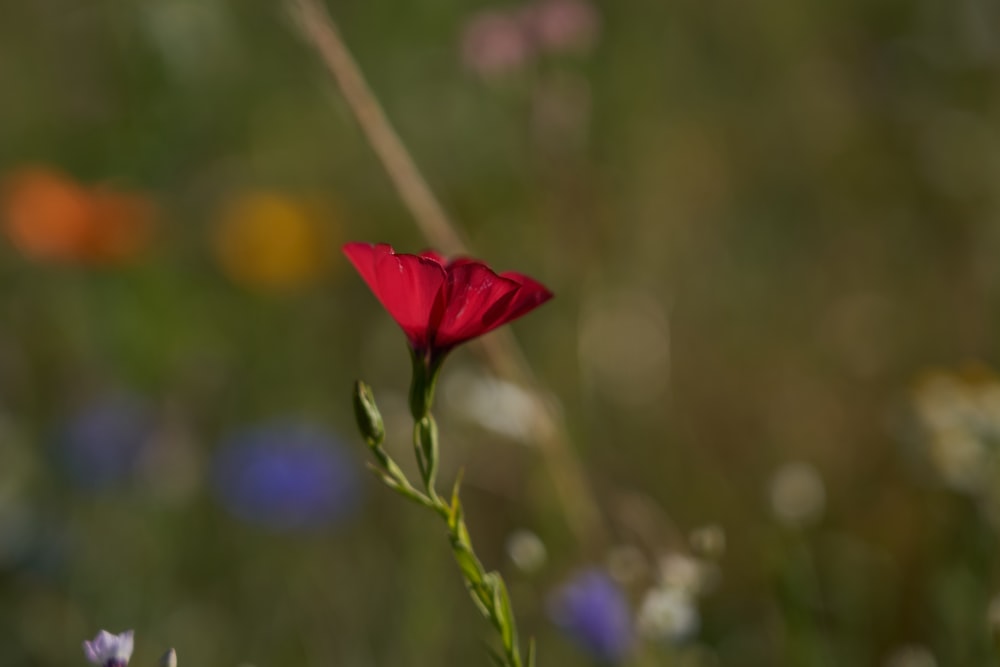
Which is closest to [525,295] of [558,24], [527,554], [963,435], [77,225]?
[527,554]

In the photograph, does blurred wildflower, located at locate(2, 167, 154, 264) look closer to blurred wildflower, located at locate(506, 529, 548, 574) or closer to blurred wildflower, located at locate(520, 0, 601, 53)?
blurred wildflower, located at locate(520, 0, 601, 53)

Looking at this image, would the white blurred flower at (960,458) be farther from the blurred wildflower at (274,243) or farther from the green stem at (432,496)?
the blurred wildflower at (274,243)

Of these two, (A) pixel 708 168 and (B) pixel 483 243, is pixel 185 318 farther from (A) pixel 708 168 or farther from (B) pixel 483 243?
(A) pixel 708 168

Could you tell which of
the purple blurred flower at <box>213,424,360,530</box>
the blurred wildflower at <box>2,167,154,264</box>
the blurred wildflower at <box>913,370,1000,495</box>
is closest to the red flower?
the blurred wildflower at <box>913,370,1000,495</box>

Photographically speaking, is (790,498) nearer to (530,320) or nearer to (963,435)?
(963,435)

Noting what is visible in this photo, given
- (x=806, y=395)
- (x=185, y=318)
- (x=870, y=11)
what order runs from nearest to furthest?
(x=806, y=395) → (x=185, y=318) → (x=870, y=11)

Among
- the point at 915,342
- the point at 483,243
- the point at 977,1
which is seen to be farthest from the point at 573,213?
the point at 977,1
